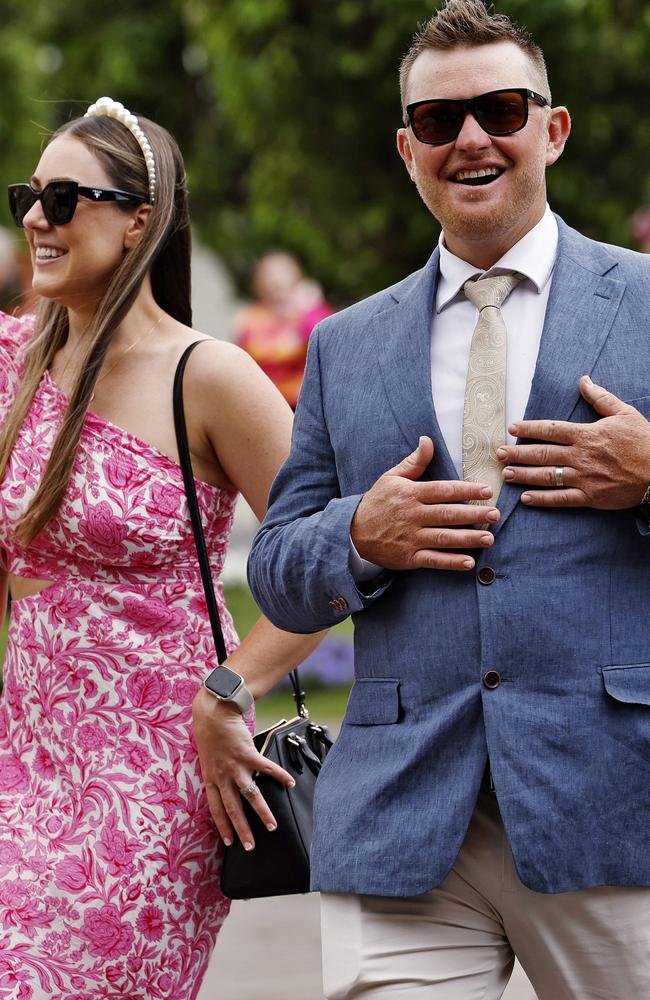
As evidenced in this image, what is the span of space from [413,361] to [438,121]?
1.41ft

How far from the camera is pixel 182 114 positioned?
3469 centimetres

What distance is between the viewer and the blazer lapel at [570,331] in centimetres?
306

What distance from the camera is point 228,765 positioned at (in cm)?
372

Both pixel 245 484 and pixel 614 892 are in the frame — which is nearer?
pixel 614 892

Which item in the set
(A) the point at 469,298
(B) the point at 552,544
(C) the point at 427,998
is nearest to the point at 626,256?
(A) the point at 469,298

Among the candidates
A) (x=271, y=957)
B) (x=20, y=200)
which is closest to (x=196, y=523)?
(x=20, y=200)

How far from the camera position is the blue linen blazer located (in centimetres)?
297

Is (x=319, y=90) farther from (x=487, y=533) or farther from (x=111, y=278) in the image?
(x=487, y=533)

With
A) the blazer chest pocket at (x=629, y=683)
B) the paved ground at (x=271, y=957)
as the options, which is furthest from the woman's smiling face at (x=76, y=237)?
the paved ground at (x=271, y=957)

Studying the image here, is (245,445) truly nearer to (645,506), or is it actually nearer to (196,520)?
(196,520)

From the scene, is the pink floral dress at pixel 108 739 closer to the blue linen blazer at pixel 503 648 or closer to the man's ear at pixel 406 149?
the blue linen blazer at pixel 503 648

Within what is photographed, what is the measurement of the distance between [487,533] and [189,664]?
3.52 ft

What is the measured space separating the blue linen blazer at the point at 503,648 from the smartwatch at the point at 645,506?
16 millimetres

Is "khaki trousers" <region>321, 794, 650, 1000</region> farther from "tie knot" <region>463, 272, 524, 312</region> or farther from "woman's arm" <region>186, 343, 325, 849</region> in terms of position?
"tie knot" <region>463, 272, 524, 312</region>
